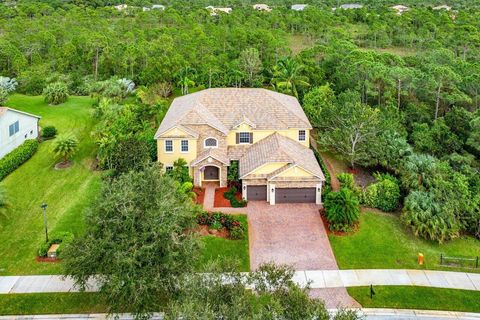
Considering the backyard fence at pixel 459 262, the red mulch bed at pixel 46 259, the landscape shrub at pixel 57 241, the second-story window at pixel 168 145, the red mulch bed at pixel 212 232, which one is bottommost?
the backyard fence at pixel 459 262

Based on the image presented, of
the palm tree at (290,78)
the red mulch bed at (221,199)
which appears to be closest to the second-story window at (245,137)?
the red mulch bed at (221,199)

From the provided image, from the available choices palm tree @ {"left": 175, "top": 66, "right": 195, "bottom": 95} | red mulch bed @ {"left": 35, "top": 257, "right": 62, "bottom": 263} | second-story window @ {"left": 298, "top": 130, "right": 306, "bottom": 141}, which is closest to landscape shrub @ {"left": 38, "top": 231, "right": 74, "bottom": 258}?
red mulch bed @ {"left": 35, "top": 257, "right": 62, "bottom": 263}

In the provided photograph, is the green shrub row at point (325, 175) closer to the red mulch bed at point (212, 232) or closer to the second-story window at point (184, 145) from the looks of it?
the red mulch bed at point (212, 232)

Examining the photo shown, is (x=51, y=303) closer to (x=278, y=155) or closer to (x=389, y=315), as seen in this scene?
(x=389, y=315)

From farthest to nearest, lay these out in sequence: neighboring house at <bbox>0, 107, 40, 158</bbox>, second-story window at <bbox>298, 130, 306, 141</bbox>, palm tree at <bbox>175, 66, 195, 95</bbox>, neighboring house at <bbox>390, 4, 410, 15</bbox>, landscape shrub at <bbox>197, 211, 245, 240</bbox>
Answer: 1. neighboring house at <bbox>390, 4, 410, 15</bbox>
2. palm tree at <bbox>175, 66, 195, 95</bbox>
3. second-story window at <bbox>298, 130, 306, 141</bbox>
4. neighboring house at <bbox>0, 107, 40, 158</bbox>
5. landscape shrub at <bbox>197, 211, 245, 240</bbox>

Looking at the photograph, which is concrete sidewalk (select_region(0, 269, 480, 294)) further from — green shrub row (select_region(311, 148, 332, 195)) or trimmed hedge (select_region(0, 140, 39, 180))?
trimmed hedge (select_region(0, 140, 39, 180))

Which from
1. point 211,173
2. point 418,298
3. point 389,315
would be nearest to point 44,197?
point 211,173
